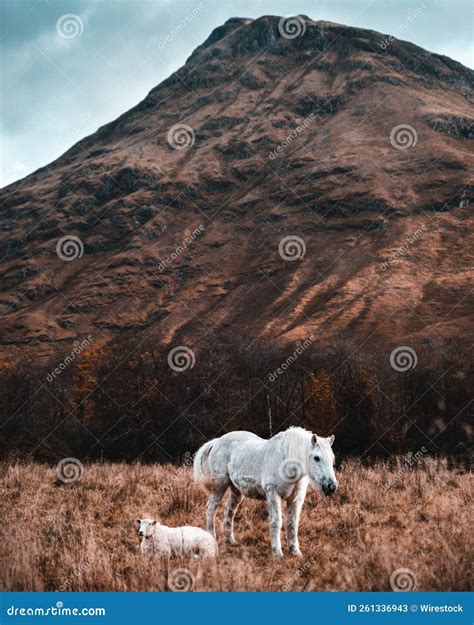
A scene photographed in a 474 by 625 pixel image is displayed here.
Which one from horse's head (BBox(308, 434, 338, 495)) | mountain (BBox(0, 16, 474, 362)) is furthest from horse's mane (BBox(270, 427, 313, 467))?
mountain (BBox(0, 16, 474, 362))

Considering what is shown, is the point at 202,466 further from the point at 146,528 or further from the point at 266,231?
the point at 266,231

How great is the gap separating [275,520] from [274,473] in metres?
0.63

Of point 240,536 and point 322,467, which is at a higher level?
point 322,467

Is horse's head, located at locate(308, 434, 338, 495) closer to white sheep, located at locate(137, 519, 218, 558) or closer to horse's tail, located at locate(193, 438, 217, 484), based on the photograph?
white sheep, located at locate(137, 519, 218, 558)

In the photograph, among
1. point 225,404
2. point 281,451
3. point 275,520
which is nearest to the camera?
point 275,520

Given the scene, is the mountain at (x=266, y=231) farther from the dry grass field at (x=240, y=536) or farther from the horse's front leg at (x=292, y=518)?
the horse's front leg at (x=292, y=518)

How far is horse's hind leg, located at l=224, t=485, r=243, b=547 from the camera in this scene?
27.9 feet

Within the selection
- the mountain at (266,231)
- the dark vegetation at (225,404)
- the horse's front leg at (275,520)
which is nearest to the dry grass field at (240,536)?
the horse's front leg at (275,520)

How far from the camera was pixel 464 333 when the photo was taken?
82.0 meters

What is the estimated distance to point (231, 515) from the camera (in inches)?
347

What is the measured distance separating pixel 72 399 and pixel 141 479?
19929 millimetres

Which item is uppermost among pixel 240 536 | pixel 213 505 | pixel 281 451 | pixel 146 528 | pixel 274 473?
pixel 281 451

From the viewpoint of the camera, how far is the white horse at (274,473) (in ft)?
24.6

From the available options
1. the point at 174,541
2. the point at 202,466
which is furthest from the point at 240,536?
the point at 174,541
